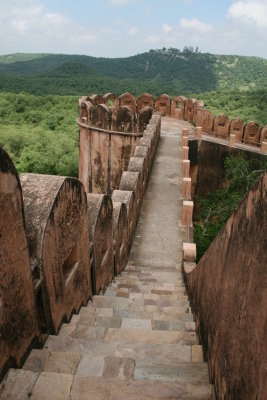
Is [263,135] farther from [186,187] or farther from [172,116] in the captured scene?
[186,187]

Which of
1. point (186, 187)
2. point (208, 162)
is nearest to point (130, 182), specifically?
point (186, 187)

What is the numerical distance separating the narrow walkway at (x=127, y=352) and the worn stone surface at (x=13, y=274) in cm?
19

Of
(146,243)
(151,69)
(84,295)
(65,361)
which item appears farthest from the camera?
(151,69)

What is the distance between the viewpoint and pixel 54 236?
124 inches

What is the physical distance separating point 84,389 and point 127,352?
2.36 ft

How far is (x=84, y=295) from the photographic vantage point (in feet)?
14.3

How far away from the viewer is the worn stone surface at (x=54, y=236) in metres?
2.95

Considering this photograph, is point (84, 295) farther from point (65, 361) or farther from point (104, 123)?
point (104, 123)

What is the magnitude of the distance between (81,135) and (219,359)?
11.9 meters

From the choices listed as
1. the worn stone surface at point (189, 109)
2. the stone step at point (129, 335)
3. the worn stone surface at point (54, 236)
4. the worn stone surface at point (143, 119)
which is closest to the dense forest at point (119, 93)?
the worn stone surface at point (143, 119)

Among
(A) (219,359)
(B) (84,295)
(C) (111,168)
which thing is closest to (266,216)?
(A) (219,359)

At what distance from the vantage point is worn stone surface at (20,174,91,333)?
295 centimetres

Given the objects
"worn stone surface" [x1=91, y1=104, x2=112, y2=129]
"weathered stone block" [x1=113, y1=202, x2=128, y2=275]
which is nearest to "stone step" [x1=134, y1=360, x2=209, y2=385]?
"weathered stone block" [x1=113, y1=202, x2=128, y2=275]

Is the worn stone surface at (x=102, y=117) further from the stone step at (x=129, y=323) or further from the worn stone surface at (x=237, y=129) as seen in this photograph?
the stone step at (x=129, y=323)
